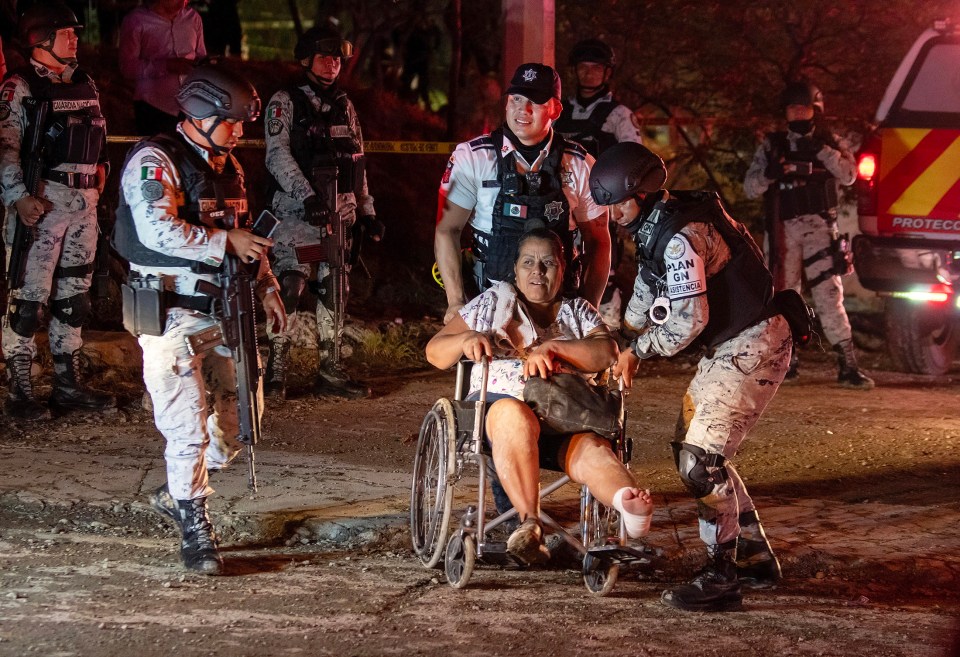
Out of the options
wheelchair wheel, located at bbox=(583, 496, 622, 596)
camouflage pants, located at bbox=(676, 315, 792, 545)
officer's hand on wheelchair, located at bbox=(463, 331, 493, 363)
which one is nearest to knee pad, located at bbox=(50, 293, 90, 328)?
officer's hand on wheelchair, located at bbox=(463, 331, 493, 363)

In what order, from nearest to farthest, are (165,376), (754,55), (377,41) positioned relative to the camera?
(165,376), (754,55), (377,41)

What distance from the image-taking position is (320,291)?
362 inches

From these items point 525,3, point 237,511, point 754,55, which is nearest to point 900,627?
point 237,511

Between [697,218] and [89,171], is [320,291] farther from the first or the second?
[697,218]

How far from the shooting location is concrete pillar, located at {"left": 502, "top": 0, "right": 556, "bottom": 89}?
9992mm

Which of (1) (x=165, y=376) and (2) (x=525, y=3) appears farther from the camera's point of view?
(2) (x=525, y=3)

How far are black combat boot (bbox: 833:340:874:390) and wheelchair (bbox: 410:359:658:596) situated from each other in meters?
4.92

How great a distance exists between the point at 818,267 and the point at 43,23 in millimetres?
5673

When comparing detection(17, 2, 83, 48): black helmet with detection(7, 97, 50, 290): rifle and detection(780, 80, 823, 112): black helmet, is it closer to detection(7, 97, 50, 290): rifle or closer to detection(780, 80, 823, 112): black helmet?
A: detection(7, 97, 50, 290): rifle

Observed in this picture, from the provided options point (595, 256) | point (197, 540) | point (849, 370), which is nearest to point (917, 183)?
point (849, 370)

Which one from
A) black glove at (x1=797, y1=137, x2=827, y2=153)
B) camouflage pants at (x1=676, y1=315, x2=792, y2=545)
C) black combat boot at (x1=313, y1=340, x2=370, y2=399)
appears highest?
black glove at (x1=797, y1=137, x2=827, y2=153)

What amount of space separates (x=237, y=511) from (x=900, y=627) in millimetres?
3041

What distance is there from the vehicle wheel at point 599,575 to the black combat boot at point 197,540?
5.01 feet

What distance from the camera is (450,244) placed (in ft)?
22.0
